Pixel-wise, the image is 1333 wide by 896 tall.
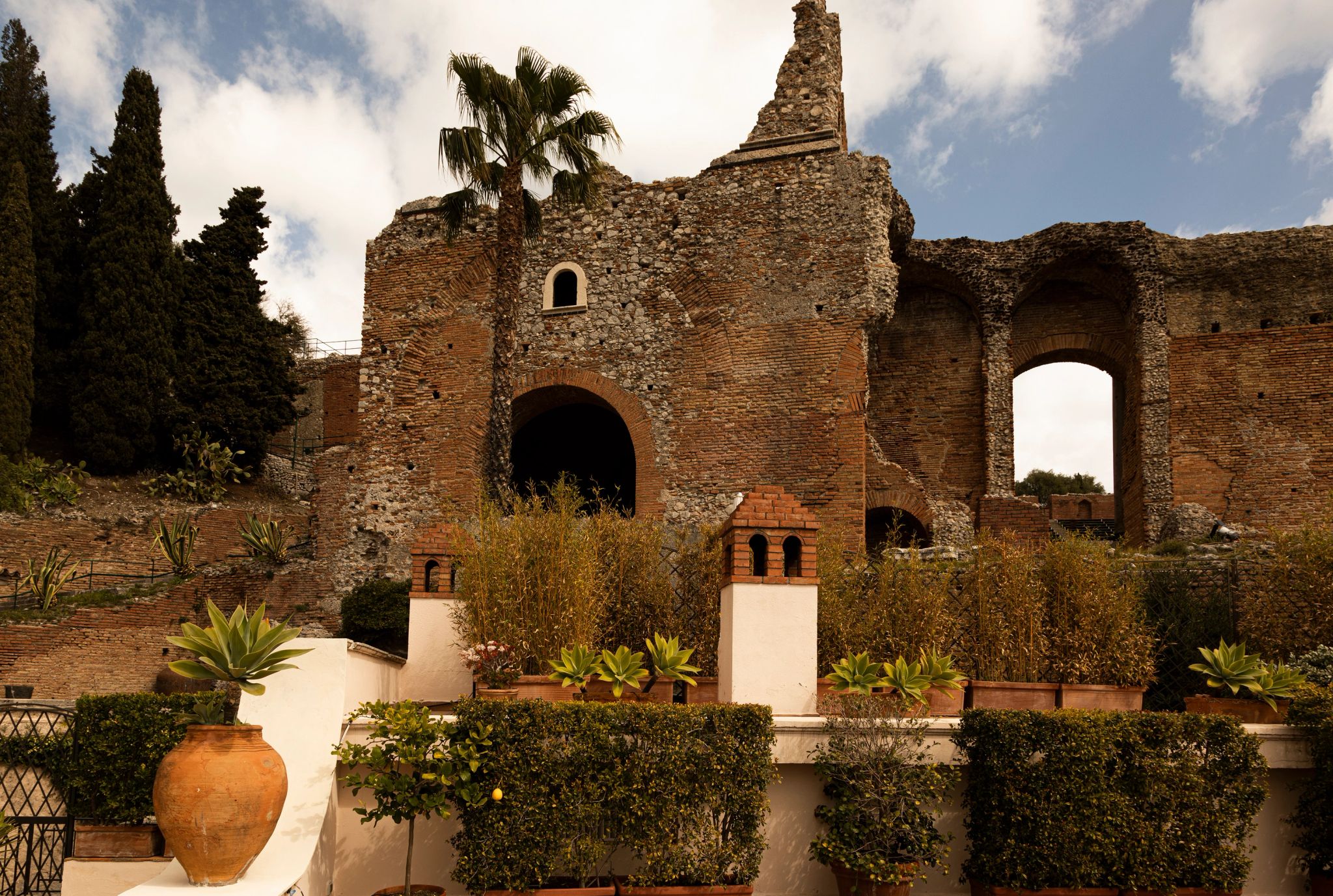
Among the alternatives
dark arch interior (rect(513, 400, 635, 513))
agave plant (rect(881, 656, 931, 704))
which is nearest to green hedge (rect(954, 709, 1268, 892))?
agave plant (rect(881, 656, 931, 704))

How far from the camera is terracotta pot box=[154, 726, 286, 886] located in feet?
14.5

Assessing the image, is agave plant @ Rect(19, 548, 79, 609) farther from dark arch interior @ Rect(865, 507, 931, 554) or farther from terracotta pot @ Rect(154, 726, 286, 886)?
dark arch interior @ Rect(865, 507, 931, 554)

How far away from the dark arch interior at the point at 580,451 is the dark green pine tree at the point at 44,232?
38.6ft

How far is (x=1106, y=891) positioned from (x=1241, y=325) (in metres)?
14.8

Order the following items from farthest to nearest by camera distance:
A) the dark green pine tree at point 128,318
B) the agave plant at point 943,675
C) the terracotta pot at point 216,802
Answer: the dark green pine tree at point 128,318, the agave plant at point 943,675, the terracotta pot at point 216,802

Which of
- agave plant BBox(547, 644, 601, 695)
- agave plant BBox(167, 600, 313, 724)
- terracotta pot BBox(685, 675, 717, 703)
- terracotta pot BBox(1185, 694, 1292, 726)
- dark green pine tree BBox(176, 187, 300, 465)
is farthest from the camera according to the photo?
dark green pine tree BBox(176, 187, 300, 465)

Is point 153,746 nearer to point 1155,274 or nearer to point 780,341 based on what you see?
point 780,341

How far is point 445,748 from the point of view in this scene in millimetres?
5090

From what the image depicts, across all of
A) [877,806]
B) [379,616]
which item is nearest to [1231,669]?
[877,806]

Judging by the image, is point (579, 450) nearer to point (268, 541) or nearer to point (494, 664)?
point (268, 541)

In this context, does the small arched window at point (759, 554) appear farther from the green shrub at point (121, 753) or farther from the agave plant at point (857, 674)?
the green shrub at point (121, 753)

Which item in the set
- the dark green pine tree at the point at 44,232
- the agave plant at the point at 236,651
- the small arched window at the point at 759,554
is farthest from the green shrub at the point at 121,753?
the dark green pine tree at the point at 44,232

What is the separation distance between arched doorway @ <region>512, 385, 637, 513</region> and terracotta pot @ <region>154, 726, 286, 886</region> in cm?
1100

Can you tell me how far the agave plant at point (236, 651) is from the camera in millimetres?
4793
